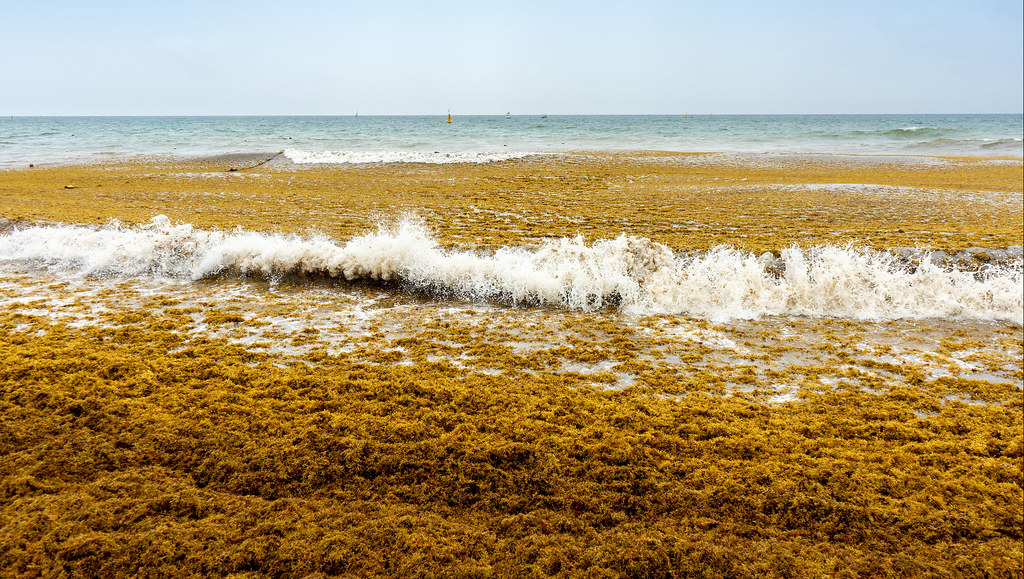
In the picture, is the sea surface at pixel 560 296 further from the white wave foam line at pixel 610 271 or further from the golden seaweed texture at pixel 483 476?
the golden seaweed texture at pixel 483 476

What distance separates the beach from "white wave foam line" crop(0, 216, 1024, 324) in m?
0.04

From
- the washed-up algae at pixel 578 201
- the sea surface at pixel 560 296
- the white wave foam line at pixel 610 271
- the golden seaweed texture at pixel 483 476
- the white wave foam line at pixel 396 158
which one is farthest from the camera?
the white wave foam line at pixel 396 158

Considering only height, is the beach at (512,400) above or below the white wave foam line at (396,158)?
below

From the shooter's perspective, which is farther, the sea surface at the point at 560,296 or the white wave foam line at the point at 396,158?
the white wave foam line at the point at 396,158

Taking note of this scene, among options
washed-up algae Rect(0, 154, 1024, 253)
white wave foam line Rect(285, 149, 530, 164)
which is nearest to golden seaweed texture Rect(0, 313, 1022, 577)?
washed-up algae Rect(0, 154, 1024, 253)

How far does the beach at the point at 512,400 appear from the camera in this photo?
276 centimetres

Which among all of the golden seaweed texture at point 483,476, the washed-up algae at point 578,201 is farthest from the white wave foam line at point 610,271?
the golden seaweed texture at point 483,476

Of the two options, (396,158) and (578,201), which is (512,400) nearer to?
(578,201)

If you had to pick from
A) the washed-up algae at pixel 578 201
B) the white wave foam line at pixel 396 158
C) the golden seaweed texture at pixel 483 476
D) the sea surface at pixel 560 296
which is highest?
the white wave foam line at pixel 396 158

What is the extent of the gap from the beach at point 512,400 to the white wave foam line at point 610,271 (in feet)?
0.14

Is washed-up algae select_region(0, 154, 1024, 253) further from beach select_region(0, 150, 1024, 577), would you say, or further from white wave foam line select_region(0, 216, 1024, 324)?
white wave foam line select_region(0, 216, 1024, 324)

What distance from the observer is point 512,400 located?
13.3ft

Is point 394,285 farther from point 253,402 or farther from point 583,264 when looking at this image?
point 253,402

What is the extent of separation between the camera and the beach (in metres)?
2.76
